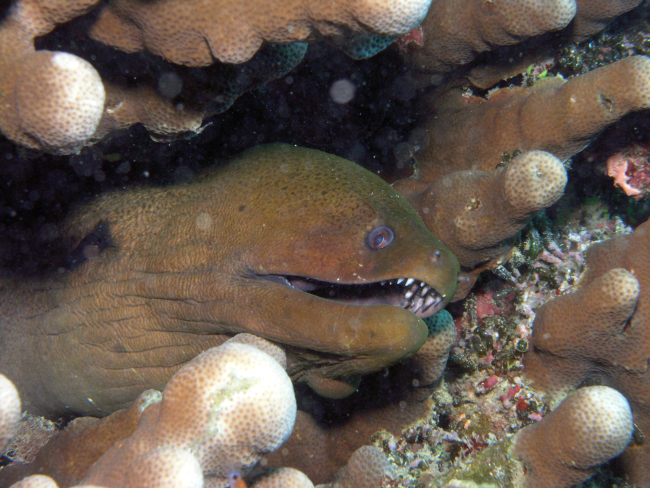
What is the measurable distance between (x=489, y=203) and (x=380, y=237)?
1.03 meters

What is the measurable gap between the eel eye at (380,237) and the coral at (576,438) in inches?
58.2

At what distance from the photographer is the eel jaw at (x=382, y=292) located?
229 cm

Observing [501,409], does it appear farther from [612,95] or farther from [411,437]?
[612,95]

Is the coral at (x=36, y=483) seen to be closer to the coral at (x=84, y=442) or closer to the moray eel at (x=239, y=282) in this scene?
the coral at (x=84, y=442)

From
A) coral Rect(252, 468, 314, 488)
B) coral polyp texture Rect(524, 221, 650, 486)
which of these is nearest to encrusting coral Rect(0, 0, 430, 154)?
coral Rect(252, 468, 314, 488)

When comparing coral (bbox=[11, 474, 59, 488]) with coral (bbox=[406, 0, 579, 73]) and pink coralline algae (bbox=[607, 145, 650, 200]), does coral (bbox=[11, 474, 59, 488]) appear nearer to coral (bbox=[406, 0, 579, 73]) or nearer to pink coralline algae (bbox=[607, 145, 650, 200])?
coral (bbox=[406, 0, 579, 73])

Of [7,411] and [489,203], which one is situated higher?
[7,411]

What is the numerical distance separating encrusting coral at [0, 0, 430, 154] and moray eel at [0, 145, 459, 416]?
0.59m

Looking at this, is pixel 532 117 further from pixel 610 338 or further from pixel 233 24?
pixel 233 24

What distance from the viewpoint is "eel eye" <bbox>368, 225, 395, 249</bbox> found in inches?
86.0

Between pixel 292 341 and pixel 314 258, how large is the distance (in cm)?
46

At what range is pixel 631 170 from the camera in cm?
373

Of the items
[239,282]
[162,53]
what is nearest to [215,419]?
[239,282]

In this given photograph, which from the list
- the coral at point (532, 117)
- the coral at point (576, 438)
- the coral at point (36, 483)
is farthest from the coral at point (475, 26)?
the coral at point (36, 483)
